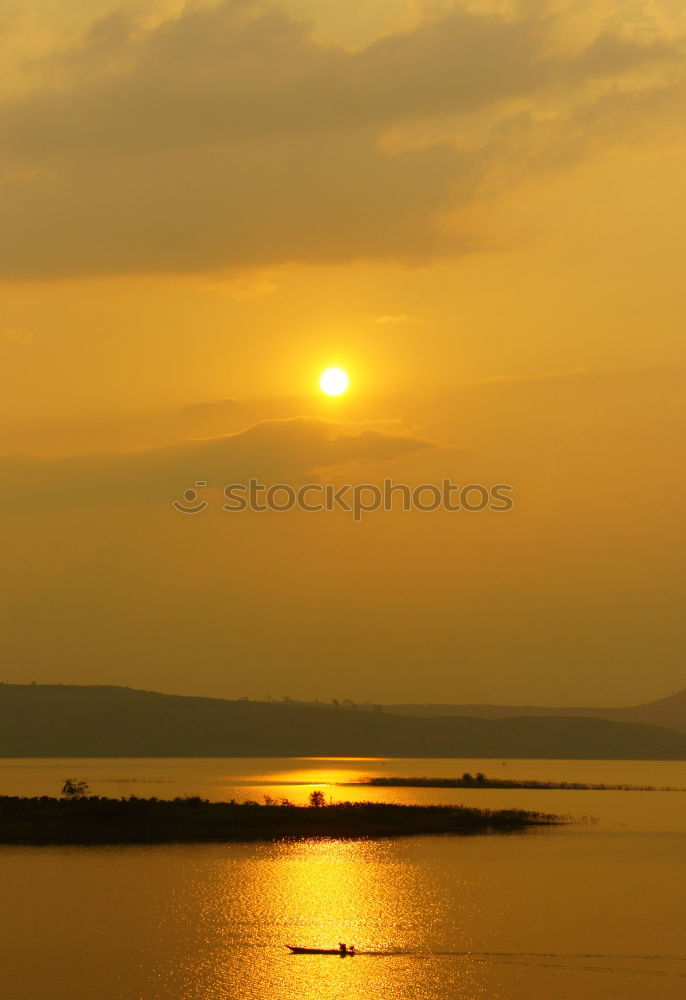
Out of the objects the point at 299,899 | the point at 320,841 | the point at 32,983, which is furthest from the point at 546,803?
the point at 32,983

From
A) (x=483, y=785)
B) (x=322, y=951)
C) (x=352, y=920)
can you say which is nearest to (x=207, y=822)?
(x=352, y=920)

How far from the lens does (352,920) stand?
207ft

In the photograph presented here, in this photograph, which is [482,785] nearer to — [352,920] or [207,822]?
[207,822]

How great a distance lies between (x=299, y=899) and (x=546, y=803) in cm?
8446

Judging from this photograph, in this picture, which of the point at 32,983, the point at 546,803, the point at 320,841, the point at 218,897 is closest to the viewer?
the point at 32,983

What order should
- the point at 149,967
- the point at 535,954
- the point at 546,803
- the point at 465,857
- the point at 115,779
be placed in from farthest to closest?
the point at 115,779
the point at 546,803
the point at 465,857
the point at 535,954
the point at 149,967

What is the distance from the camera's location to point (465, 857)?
85.9 m

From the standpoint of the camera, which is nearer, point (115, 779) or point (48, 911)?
point (48, 911)

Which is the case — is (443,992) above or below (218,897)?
below

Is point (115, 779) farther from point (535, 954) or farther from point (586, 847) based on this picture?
point (535, 954)

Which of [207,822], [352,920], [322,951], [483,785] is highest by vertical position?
[483,785]

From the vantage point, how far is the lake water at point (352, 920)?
5006 cm

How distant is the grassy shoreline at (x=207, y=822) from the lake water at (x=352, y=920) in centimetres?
418

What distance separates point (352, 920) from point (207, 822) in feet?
111
